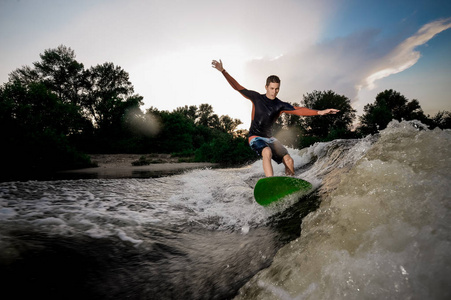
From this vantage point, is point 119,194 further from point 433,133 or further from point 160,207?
point 433,133

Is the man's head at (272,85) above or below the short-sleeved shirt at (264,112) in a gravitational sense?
above

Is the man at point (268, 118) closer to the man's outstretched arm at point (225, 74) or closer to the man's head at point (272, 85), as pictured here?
the man's head at point (272, 85)

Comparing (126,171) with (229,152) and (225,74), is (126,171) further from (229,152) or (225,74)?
(229,152)

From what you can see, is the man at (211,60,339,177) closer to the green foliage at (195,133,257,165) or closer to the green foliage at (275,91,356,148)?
the green foliage at (195,133,257,165)

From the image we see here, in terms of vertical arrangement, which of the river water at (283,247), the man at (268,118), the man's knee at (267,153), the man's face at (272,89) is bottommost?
the river water at (283,247)

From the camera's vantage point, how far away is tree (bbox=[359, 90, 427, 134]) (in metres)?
30.4

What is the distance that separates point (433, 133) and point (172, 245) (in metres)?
2.46

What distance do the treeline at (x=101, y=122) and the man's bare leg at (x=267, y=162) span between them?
361 inches

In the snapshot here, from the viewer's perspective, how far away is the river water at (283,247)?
974 millimetres

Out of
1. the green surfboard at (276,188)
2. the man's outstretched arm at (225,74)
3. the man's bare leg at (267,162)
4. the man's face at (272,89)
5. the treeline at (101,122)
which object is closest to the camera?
the green surfboard at (276,188)

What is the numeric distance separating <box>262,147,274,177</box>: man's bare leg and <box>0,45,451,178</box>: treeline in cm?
916

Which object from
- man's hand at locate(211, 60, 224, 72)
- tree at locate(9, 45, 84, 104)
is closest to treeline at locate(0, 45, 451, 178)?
tree at locate(9, 45, 84, 104)

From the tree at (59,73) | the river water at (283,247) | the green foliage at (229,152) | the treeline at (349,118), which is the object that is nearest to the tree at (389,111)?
the treeline at (349,118)

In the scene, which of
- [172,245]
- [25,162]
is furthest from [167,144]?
[172,245]
